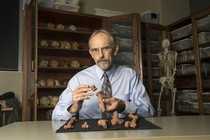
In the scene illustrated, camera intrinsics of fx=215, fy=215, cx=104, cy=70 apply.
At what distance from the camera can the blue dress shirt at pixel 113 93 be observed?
1.28 meters

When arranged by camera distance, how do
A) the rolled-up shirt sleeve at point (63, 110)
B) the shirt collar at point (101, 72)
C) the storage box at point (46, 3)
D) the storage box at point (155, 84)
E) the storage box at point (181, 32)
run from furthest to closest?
1. the storage box at point (155, 84)
2. the storage box at point (181, 32)
3. the storage box at point (46, 3)
4. the shirt collar at point (101, 72)
5. the rolled-up shirt sleeve at point (63, 110)

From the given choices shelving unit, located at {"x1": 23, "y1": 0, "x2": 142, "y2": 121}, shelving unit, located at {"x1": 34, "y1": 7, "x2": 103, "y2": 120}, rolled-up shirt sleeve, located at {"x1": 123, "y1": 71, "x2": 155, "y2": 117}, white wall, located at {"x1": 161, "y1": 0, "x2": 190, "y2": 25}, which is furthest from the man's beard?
white wall, located at {"x1": 161, "y1": 0, "x2": 190, "y2": 25}

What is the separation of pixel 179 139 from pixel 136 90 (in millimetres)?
774

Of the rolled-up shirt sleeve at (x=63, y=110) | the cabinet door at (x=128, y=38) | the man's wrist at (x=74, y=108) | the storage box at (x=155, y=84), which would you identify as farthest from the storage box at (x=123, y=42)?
the man's wrist at (x=74, y=108)

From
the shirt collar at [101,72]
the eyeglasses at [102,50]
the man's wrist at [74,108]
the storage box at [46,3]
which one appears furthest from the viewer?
the storage box at [46,3]

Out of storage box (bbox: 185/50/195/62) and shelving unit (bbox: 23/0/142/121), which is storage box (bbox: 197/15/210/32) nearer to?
storage box (bbox: 185/50/195/62)

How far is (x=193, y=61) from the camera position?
3.19m

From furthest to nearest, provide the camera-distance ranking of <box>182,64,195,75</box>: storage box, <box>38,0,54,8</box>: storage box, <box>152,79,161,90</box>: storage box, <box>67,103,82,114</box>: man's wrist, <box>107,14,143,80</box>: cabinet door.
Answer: <box>152,79,161,90</box>: storage box < <box>182,64,195,75</box>: storage box < <box>107,14,143,80</box>: cabinet door < <box>38,0,54,8</box>: storage box < <box>67,103,82,114</box>: man's wrist

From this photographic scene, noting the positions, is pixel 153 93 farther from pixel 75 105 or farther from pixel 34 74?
pixel 75 105

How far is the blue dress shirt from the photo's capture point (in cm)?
128

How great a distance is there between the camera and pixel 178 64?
348cm

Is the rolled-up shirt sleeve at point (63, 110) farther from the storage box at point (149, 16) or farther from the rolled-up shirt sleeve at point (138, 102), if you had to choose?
the storage box at point (149, 16)

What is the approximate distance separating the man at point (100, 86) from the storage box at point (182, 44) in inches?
79.3

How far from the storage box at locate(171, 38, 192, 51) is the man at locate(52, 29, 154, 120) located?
2.01 meters
